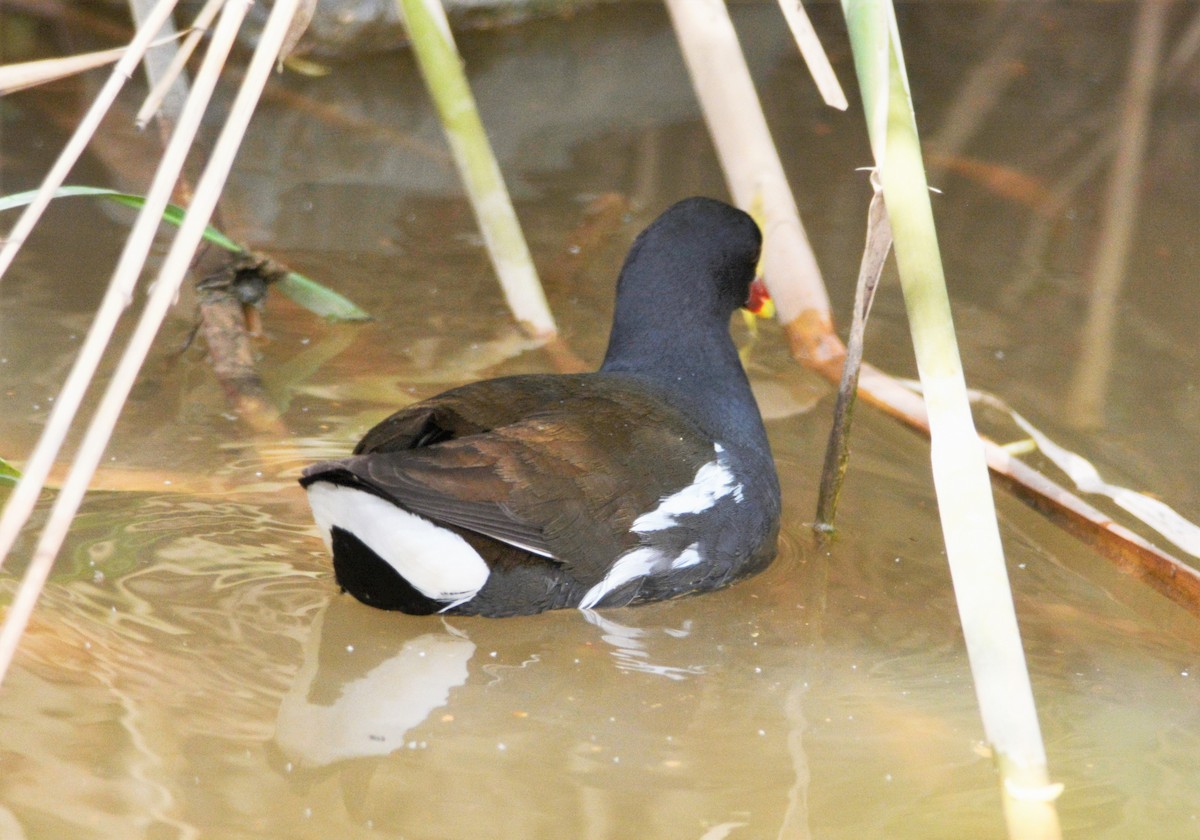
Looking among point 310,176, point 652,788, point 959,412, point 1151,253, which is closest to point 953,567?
point 959,412

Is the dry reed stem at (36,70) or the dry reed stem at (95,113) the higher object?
the dry reed stem at (36,70)

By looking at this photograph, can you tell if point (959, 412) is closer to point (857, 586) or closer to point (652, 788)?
point (652, 788)

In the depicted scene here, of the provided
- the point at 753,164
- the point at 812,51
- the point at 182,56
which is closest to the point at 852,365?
the point at 753,164

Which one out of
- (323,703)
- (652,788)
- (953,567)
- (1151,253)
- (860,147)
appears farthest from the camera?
(860,147)

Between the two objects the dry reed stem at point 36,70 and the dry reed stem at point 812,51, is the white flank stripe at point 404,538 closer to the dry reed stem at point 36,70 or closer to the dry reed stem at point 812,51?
the dry reed stem at point 36,70

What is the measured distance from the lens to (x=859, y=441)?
2.83m

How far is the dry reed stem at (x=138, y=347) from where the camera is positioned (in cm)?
126

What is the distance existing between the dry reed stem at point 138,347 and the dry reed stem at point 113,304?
2 centimetres

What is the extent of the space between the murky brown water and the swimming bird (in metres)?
0.08

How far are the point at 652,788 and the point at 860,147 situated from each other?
3092 mm

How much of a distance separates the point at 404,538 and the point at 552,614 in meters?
0.30

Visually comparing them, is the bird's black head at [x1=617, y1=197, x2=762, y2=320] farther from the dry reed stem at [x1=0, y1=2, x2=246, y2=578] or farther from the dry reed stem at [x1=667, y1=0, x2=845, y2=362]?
the dry reed stem at [x1=0, y1=2, x2=246, y2=578]

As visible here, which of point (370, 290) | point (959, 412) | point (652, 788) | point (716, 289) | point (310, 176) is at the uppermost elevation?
point (310, 176)

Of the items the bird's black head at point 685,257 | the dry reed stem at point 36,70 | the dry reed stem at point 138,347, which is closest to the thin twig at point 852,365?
the bird's black head at point 685,257
